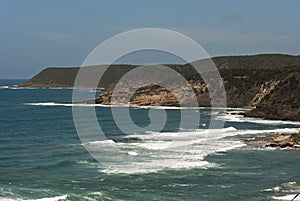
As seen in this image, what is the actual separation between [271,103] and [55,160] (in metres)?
49.0

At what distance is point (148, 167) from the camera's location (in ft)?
117

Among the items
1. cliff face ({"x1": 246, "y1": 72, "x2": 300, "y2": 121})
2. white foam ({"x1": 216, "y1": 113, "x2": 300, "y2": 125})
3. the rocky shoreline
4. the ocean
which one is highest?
cliff face ({"x1": 246, "y1": 72, "x2": 300, "y2": 121})

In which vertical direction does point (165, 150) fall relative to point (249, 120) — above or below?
below

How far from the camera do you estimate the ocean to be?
28156 mm

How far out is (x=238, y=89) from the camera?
103188mm

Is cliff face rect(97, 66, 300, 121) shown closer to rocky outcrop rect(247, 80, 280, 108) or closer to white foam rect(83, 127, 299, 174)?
rocky outcrop rect(247, 80, 280, 108)

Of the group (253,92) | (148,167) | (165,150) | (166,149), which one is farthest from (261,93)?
(148,167)

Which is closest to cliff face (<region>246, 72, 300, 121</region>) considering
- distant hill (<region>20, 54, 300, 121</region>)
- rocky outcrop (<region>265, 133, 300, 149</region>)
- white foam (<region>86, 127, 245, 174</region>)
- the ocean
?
distant hill (<region>20, 54, 300, 121</region>)

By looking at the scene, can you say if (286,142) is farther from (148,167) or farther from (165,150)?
(148,167)

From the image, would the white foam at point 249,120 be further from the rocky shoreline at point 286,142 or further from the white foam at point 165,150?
the rocky shoreline at point 286,142

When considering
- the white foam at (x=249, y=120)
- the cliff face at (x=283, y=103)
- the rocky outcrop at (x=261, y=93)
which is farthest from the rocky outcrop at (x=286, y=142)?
the rocky outcrop at (x=261, y=93)

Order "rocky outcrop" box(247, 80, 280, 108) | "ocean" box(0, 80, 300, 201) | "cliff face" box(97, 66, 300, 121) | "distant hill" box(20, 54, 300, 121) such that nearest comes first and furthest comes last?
"ocean" box(0, 80, 300, 201) < "distant hill" box(20, 54, 300, 121) < "rocky outcrop" box(247, 80, 280, 108) < "cliff face" box(97, 66, 300, 121)

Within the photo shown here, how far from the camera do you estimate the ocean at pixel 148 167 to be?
28156mm

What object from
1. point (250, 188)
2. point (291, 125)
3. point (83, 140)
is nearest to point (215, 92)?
point (291, 125)
